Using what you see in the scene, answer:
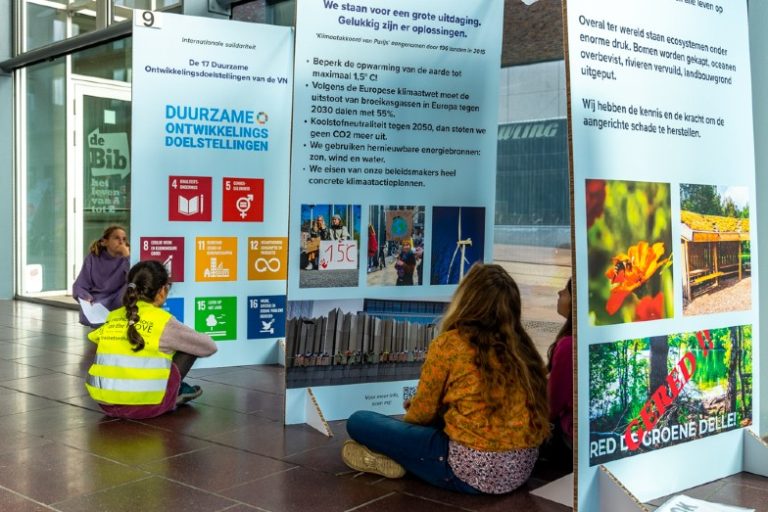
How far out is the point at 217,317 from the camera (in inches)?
247

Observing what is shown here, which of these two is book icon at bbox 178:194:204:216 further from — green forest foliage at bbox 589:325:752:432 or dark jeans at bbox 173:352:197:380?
green forest foliage at bbox 589:325:752:432

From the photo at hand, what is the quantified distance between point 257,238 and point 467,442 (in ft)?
10.7

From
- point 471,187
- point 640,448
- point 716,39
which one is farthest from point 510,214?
point 640,448

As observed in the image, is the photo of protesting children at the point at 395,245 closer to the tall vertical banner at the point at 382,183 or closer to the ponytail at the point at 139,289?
the tall vertical banner at the point at 382,183

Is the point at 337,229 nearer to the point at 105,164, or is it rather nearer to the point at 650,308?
the point at 650,308

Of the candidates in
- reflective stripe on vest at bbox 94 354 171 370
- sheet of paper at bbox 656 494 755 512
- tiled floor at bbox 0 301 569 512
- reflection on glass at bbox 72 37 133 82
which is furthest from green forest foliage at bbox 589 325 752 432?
reflection on glass at bbox 72 37 133 82

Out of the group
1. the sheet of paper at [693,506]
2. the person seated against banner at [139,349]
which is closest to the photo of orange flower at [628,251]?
the sheet of paper at [693,506]

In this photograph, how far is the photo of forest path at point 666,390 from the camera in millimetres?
3229

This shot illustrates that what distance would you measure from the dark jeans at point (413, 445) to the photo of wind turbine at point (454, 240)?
125 centimetres

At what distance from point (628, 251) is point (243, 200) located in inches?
141

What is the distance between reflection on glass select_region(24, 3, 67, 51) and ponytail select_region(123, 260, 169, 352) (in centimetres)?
757

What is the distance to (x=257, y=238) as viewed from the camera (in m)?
6.34

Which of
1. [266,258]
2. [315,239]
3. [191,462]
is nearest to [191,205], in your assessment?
A: [266,258]

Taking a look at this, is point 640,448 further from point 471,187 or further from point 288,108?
point 288,108
